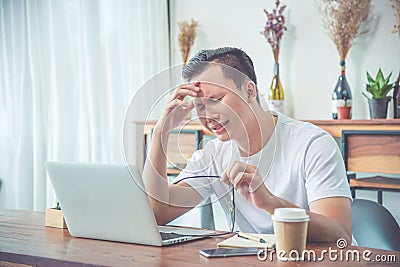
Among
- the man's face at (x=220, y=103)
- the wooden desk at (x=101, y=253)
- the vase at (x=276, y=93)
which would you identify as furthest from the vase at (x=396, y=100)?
the wooden desk at (x=101, y=253)

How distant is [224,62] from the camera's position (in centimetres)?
172

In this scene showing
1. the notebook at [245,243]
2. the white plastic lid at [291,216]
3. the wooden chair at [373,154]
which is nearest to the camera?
the white plastic lid at [291,216]

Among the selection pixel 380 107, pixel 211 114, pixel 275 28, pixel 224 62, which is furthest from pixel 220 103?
pixel 275 28

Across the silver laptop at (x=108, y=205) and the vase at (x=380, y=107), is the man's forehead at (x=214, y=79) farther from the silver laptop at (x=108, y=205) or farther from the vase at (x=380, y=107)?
the vase at (x=380, y=107)

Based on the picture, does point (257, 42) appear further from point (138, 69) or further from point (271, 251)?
point (271, 251)

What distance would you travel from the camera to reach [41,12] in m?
3.90

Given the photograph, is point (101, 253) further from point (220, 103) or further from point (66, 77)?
point (66, 77)

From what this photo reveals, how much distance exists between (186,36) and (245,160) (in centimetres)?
190

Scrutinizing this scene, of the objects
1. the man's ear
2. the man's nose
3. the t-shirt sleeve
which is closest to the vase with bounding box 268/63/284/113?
the t-shirt sleeve

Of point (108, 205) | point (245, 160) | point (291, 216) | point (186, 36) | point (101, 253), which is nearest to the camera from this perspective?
point (291, 216)

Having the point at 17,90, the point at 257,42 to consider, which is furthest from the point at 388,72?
the point at 17,90

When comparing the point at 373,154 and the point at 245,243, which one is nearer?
the point at 245,243

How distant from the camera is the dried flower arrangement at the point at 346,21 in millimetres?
3020

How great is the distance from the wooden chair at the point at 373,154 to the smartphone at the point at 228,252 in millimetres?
1416
